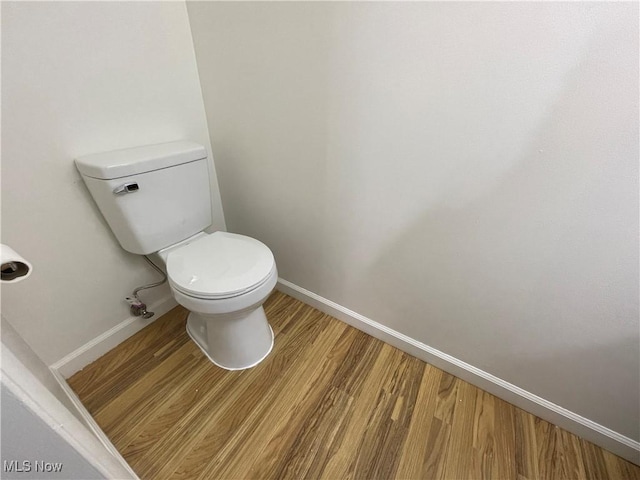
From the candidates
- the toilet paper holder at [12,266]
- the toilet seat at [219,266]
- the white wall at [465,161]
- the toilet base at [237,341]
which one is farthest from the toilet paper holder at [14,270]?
the white wall at [465,161]

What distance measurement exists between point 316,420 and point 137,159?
1083mm

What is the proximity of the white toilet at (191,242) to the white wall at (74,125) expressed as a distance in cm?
9

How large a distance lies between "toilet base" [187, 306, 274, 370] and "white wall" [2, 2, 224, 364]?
1.46 ft

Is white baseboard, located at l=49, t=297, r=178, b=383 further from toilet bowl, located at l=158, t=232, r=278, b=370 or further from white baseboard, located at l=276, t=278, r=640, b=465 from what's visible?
white baseboard, located at l=276, t=278, r=640, b=465

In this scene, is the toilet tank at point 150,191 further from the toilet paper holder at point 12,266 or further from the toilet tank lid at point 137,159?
the toilet paper holder at point 12,266

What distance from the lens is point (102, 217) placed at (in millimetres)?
1060

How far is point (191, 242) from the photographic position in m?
1.18

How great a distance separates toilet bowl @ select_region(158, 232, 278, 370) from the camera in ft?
3.01

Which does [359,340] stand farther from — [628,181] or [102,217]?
[102,217]

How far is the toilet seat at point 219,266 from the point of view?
0.92 metres

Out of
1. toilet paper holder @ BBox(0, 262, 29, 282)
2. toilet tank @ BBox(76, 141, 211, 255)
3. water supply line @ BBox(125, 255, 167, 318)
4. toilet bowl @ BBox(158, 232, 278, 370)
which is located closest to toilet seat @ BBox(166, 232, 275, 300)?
toilet bowl @ BBox(158, 232, 278, 370)

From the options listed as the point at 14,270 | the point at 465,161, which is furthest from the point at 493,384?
the point at 14,270

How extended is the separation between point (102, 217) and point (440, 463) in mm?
1437

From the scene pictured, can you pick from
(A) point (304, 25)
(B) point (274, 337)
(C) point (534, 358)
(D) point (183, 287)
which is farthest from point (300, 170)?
(C) point (534, 358)
